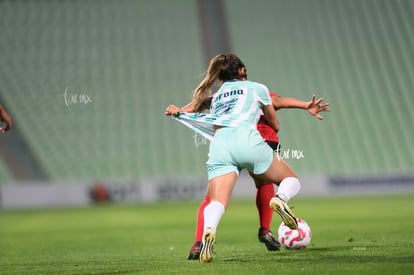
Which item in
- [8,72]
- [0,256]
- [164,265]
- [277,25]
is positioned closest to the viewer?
[164,265]

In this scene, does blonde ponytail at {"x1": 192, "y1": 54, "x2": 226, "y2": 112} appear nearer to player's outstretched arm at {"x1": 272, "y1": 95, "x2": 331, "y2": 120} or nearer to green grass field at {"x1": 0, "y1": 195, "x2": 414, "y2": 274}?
player's outstretched arm at {"x1": 272, "y1": 95, "x2": 331, "y2": 120}

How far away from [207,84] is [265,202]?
145 cm

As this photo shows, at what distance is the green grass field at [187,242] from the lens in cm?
628

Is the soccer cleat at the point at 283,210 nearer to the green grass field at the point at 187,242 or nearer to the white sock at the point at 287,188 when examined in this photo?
the white sock at the point at 287,188

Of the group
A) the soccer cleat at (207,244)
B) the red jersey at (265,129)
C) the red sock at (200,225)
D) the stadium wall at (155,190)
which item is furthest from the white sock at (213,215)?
the stadium wall at (155,190)

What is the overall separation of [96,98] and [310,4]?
8691 mm

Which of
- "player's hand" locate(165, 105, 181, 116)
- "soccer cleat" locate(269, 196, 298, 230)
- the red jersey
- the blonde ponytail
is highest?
the blonde ponytail

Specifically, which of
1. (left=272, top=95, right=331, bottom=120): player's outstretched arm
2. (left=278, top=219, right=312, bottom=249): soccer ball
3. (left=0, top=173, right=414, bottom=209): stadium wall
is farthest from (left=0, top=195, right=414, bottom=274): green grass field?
(left=0, top=173, right=414, bottom=209): stadium wall

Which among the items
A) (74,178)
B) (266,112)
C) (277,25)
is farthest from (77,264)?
(277,25)

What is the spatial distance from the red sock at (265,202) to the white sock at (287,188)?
2.74 ft

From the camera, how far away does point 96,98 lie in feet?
81.4

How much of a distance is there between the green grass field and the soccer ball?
84 millimetres

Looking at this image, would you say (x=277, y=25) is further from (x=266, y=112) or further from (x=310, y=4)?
(x=266, y=112)

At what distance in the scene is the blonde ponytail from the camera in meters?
7.00
